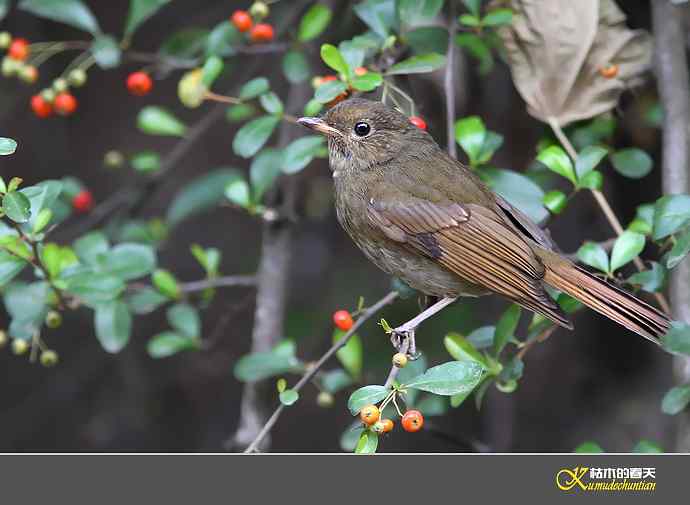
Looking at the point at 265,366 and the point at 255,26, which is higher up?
the point at 255,26

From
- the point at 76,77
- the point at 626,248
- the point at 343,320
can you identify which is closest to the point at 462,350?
the point at 343,320

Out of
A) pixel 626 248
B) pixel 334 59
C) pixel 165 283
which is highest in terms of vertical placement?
pixel 334 59

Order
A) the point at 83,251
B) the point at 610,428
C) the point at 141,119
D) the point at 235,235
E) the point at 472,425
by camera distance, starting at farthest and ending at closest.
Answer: the point at 235,235 → the point at 472,425 → the point at 610,428 → the point at 141,119 → the point at 83,251

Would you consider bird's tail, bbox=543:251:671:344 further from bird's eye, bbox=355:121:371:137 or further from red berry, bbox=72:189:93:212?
red berry, bbox=72:189:93:212

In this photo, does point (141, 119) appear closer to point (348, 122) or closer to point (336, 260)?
point (348, 122)

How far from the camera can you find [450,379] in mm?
2281

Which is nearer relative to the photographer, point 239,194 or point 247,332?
point 239,194

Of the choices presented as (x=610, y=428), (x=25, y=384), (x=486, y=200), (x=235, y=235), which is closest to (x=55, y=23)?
(x=235, y=235)

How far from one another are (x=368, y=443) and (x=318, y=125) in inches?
45.7

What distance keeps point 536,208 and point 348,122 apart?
65 cm

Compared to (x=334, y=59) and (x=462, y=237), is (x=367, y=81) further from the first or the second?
(x=462, y=237)

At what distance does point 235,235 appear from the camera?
16.8 ft

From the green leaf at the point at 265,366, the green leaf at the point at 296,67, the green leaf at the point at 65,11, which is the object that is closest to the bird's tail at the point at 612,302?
the green leaf at the point at 265,366

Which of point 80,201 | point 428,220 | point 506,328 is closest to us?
point 506,328
